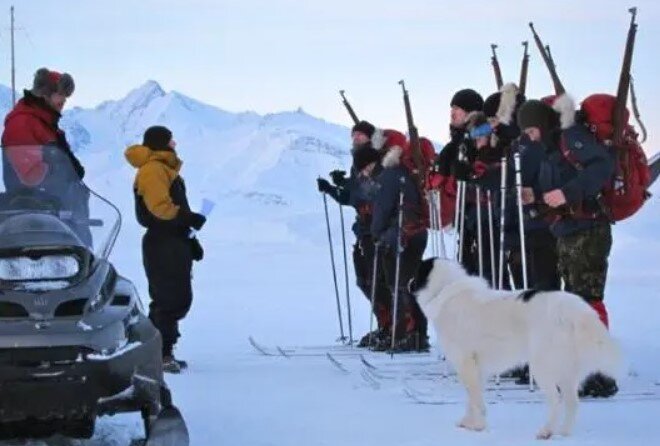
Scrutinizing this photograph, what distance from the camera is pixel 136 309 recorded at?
17.5 feet

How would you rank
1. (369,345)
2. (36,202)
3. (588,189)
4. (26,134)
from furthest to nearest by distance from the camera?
(369,345)
(26,134)
(588,189)
(36,202)

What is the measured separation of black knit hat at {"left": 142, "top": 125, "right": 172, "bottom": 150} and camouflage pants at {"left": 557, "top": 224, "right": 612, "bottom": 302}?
3462 mm

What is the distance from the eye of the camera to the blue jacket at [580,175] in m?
7.13

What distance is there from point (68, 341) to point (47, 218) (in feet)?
2.72

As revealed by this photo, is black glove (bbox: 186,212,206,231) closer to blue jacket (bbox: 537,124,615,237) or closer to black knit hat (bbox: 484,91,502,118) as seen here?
black knit hat (bbox: 484,91,502,118)

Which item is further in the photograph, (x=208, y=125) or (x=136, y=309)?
(x=208, y=125)

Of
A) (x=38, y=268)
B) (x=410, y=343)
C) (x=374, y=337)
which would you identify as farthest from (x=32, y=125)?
(x=374, y=337)

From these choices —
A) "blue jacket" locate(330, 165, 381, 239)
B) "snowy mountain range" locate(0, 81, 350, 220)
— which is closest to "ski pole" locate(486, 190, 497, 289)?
"blue jacket" locate(330, 165, 381, 239)

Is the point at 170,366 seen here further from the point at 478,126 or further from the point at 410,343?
the point at 478,126

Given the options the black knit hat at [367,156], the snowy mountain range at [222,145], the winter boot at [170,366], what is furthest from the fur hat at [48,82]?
the snowy mountain range at [222,145]

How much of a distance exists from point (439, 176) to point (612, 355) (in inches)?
143

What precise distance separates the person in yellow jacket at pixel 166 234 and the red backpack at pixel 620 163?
329 centimetres

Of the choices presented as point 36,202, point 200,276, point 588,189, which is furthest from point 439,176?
point 200,276

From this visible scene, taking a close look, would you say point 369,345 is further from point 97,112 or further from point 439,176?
point 97,112
